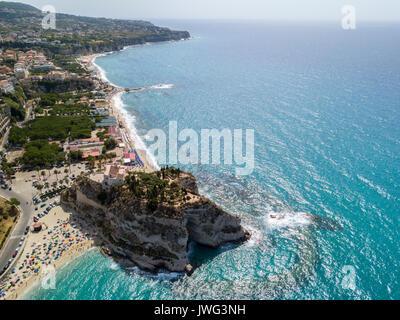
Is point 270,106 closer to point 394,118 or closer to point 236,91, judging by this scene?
point 236,91

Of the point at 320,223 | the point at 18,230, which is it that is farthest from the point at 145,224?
the point at 320,223

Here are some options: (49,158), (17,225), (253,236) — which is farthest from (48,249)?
(253,236)

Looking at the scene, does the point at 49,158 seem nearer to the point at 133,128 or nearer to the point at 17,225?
the point at 17,225

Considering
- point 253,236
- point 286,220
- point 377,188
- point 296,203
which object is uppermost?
point 377,188

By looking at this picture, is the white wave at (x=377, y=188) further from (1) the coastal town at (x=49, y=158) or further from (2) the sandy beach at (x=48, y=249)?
(2) the sandy beach at (x=48, y=249)

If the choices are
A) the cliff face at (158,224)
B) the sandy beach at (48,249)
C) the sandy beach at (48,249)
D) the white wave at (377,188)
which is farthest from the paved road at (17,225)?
the white wave at (377,188)

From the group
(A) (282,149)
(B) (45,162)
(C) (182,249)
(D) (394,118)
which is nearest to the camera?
(C) (182,249)
